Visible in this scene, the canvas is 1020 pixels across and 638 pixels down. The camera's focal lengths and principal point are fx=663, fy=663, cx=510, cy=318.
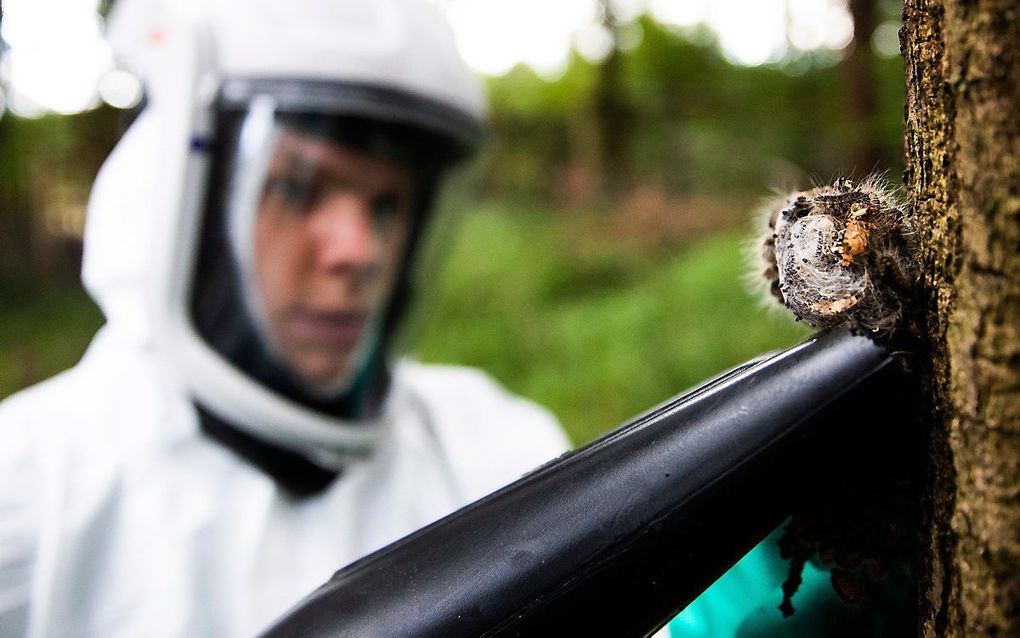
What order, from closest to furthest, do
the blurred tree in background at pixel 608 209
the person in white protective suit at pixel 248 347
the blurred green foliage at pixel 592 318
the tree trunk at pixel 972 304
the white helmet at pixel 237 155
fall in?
the tree trunk at pixel 972 304, the person in white protective suit at pixel 248 347, the white helmet at pixel 237 155, the blurred green foliage at pixel 592 318, the blurred tree in background at pixel 608 209

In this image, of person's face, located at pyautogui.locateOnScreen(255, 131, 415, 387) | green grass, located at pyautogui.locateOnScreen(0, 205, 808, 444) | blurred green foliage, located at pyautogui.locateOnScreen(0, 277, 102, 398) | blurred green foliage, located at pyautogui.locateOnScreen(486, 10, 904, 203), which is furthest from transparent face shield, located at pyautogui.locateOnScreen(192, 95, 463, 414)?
blurred green foliage, located at pyautogui.locateOnScreen(0, 277, 102, 398)

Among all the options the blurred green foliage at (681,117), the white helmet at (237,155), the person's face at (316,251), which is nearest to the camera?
the white helmet at (237,155)

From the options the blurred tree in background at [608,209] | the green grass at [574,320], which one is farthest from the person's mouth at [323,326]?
the blurred tree in background at [608,209]

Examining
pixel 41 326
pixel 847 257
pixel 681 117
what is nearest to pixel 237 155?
pixel 847 257

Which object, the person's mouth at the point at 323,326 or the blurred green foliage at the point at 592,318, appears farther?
the blurred green foliage at the point at 592,318

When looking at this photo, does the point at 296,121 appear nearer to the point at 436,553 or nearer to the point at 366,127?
the point at 366,127

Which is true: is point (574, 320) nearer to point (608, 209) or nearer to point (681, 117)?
point (608, 209)

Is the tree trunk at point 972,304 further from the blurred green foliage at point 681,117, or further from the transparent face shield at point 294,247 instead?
the blurred green foliage at point 681,117
